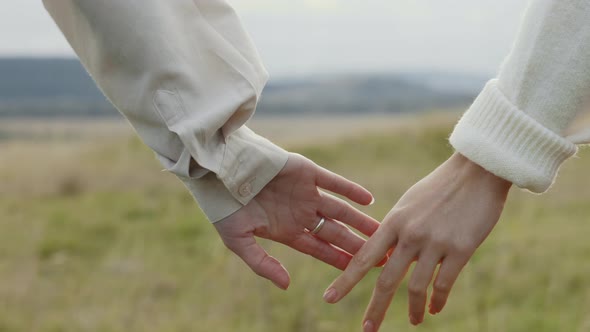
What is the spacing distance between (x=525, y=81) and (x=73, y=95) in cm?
9586

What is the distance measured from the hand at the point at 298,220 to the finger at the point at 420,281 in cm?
34

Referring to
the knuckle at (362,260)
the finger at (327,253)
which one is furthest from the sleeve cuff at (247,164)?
the knuckle at (362,260)

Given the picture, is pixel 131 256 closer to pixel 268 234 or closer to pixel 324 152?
pixel 268 234

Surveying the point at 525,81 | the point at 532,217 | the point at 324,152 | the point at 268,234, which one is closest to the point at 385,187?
the point at 532,217

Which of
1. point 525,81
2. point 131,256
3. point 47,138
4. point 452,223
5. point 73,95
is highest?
point 525,81

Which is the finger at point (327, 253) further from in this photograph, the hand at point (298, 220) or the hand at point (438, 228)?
the hand at point (438, 228)

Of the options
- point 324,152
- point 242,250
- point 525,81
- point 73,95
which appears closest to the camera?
point 525,81

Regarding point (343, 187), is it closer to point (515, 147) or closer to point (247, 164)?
point (247, 164)

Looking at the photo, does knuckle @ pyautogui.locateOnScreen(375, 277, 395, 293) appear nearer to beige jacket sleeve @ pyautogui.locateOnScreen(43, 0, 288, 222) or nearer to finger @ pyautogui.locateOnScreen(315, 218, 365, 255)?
finger @ pyautogui.locateOnScreen(315, 218, 365, 255)

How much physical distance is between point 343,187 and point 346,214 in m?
0.08

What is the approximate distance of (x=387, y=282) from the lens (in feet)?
5.61

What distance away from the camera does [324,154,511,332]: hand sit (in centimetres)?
164

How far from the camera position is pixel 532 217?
225 inches

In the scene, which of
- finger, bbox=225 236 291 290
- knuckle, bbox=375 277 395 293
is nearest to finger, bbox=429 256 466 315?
knuckle, bbox=375 277 395 293
